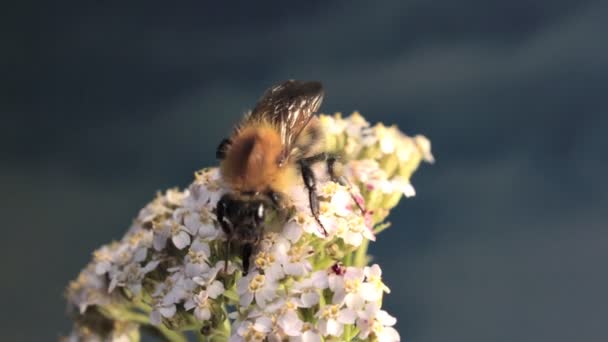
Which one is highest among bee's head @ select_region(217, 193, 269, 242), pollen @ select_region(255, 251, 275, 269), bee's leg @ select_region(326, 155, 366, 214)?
bee's leg @ select_region(326, 155, 366, 214)

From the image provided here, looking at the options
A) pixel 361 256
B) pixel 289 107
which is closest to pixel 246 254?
pixel 289 107

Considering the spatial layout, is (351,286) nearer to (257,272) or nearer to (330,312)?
(330,312)

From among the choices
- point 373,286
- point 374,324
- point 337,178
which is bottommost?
point 374,324

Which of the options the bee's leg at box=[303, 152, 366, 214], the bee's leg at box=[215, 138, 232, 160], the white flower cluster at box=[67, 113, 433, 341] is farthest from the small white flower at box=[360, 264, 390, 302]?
the bee's leg at box=[215, 138, 232, 160]

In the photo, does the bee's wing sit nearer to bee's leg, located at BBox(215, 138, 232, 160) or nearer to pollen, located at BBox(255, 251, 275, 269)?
bee's leg, located at BBox(215, 138, 232, 160)

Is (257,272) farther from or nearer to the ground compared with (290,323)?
farther from the ground

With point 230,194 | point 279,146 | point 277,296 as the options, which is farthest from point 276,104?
point 277,296
